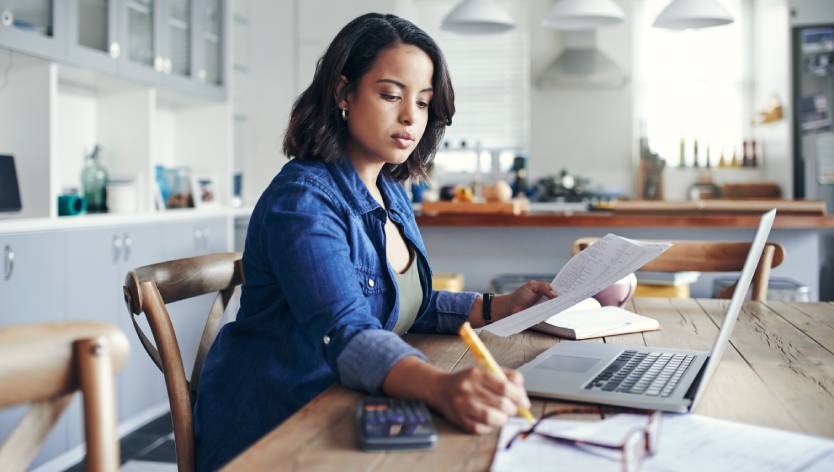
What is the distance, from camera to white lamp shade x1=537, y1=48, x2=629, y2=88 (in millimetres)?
6207

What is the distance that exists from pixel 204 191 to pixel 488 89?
10.4 feet

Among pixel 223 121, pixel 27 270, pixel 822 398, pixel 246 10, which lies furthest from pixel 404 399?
pixel 246 10

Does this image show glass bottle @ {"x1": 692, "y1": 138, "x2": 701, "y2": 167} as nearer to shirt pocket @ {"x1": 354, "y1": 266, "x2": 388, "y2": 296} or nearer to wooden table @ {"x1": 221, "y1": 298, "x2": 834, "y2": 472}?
wooden table @ {"x1": 221, "y1": 298, "x2": 834, "y2": 472}

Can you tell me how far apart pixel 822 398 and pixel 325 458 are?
0.64 m

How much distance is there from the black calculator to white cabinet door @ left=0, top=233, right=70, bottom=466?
6.43 feet

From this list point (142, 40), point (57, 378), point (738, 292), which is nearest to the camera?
point (57, 378)

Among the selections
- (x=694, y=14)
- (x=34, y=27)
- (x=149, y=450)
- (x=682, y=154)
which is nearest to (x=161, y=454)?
(x=149, y=450)

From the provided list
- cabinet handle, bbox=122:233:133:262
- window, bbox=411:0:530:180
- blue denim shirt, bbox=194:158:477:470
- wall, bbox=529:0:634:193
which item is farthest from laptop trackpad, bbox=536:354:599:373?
window, bbox=411:0:530:180

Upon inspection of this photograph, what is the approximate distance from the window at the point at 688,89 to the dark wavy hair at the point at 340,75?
5.64m

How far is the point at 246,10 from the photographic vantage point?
542cm

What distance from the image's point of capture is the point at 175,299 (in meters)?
1.49

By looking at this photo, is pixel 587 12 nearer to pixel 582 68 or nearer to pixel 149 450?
pixel 582 68

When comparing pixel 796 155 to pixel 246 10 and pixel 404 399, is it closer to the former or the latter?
pixel 246 10

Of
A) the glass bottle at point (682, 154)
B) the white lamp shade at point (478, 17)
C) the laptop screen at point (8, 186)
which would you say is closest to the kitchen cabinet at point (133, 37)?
the laptop screen at point (8, 186)
